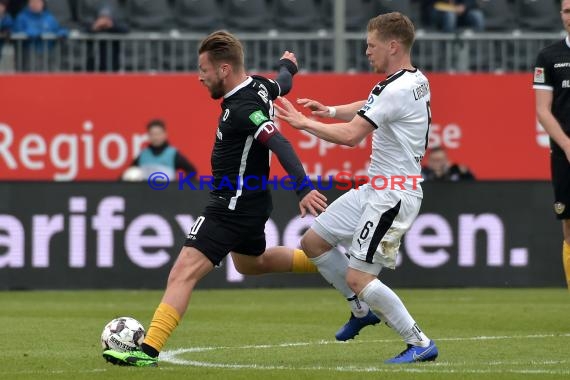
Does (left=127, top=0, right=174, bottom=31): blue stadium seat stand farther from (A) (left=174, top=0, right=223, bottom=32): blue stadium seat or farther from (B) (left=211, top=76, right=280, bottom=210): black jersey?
(B) (left=211, top=76, right=280, bottom=210): black jersey

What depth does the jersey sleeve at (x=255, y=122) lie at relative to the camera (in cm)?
814

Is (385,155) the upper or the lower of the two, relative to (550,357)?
upper

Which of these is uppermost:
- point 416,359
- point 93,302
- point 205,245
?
point 205,245

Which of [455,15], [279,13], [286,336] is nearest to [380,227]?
[286,336]

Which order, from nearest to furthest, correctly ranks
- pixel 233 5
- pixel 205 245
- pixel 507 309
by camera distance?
1. pixel 205 245
2. pixel 507 309
3. pixel 233 5

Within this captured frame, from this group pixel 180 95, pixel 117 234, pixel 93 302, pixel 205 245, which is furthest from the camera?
pixel 180 95

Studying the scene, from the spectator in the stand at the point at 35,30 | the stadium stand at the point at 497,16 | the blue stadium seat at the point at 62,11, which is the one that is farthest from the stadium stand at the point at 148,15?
the stadium stand at the point at 497,16

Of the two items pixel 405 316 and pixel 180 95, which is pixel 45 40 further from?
pixel 405 316

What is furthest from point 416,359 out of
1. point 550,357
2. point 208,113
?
point 208,113

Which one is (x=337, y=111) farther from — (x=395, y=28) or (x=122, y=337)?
(x=122, y=337)

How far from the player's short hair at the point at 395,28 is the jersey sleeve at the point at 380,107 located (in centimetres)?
36

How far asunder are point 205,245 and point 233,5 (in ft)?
40.3

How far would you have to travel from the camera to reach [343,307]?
13.3m

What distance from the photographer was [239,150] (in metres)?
8.38
